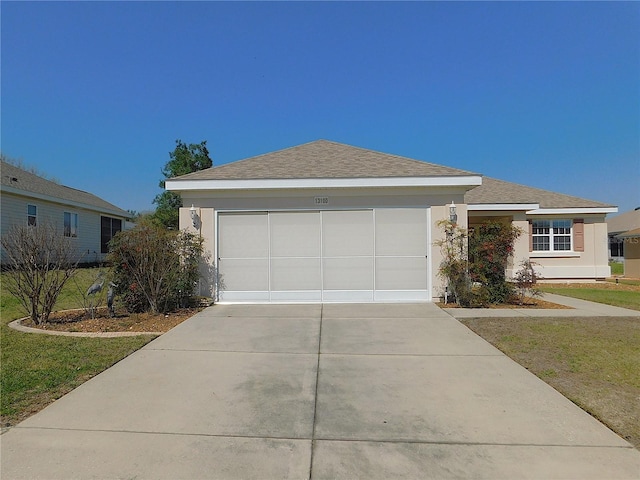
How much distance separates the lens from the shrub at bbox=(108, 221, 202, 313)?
7902 mm

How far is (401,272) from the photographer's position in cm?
950

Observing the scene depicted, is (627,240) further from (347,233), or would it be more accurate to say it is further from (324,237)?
(324,237)

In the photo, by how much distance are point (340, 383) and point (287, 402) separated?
77 cm

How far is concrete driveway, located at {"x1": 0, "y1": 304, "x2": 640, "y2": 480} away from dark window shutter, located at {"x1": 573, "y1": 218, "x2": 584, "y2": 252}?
46.4 ft

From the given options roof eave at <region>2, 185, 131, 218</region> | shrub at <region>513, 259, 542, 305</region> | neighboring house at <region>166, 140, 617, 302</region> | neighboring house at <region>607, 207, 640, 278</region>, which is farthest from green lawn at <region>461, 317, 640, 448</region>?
roof eave at <region>2, 185, 131, 218</region>

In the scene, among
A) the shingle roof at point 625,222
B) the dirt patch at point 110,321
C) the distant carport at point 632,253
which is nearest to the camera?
the dirt patch at point 110,321

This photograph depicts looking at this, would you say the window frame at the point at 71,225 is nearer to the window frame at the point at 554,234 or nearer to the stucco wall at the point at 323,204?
the stucco wall at the point at 323,204

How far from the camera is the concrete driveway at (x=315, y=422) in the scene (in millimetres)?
2656

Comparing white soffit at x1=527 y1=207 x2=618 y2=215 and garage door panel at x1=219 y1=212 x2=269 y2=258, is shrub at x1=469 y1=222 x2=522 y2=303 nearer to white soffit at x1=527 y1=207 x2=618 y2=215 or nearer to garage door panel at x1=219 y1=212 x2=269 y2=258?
garage door panel at x1=219 y1=212 x2=269 y2=258

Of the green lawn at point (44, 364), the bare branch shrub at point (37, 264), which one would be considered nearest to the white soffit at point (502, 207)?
the green lawn at point (44, 364)

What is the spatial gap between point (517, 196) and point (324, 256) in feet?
34.8

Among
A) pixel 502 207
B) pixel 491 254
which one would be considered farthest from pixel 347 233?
pixel 502 207

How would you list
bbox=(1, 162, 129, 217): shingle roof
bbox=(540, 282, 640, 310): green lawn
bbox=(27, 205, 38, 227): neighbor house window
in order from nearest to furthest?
bbox=(540, 282, 640, 310): green lawn < bbox=(1, 162, 129, 217): shingle roof < bbox=(27, 205, 38, 227): neighbor house window

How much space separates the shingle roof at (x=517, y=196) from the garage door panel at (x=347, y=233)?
7.15 meters
